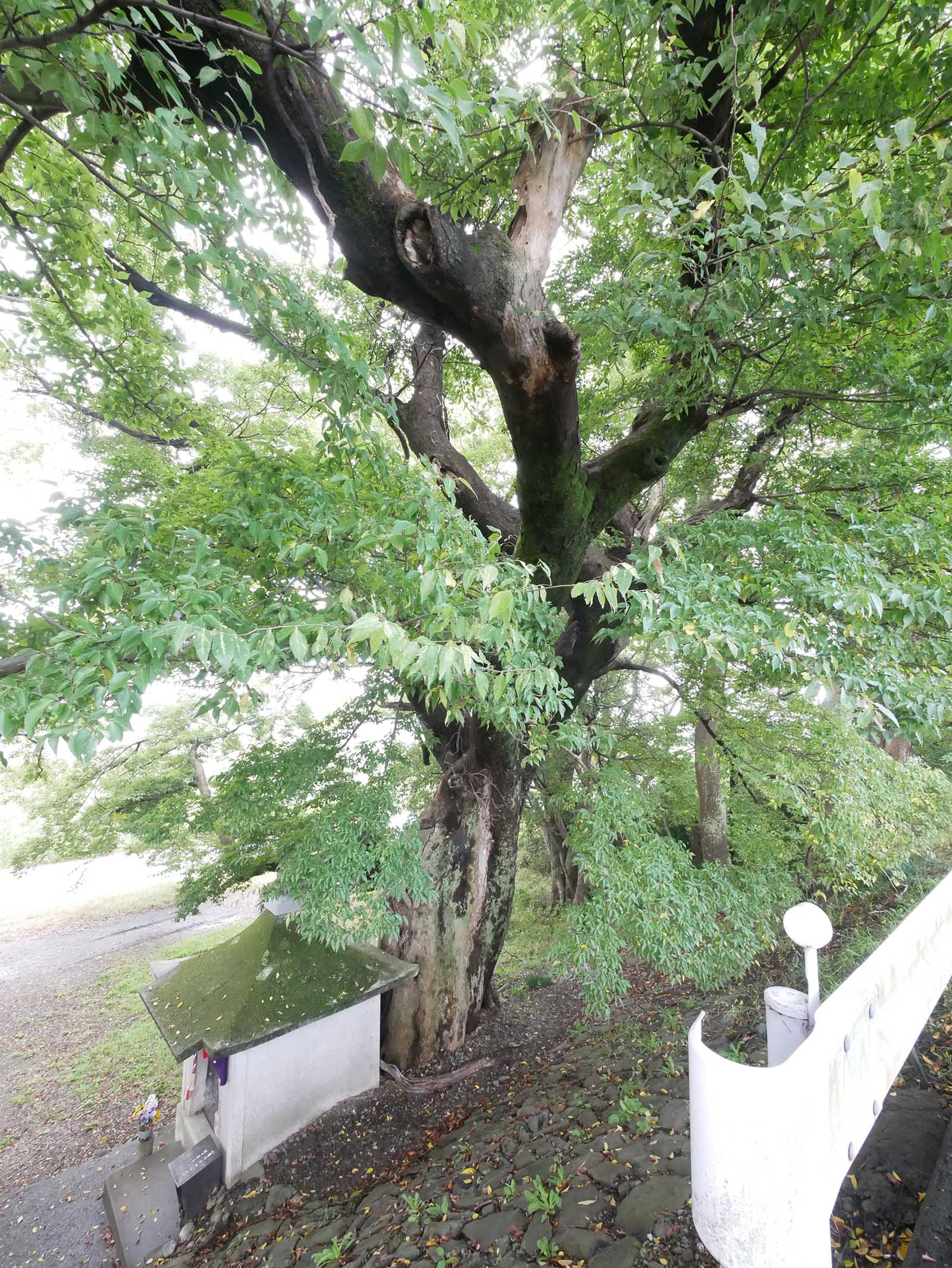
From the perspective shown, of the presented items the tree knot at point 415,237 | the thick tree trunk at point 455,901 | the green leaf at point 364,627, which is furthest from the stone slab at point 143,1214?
the tree knot at point 415,237

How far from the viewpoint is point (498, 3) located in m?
3.43

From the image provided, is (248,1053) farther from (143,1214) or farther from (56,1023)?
(56,1023)

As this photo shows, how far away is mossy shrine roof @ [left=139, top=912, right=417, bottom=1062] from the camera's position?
4.16m

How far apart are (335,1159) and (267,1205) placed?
1.81ft

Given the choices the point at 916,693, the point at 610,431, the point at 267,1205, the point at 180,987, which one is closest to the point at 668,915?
the point at 916,693

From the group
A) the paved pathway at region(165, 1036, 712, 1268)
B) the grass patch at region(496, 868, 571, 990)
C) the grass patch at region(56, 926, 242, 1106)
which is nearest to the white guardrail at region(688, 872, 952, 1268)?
the paved pathway at region(165, 1036, 712, 1268)

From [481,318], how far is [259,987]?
5.31 metres

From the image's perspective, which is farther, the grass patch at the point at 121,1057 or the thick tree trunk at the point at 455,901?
the grass patch at the point at 121,1057

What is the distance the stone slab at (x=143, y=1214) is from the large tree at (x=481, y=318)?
2.72 m

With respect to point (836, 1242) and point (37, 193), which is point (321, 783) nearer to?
point (836, 1242)

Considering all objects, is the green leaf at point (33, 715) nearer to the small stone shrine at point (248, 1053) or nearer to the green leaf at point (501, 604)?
the green leaf at point (501, 604)

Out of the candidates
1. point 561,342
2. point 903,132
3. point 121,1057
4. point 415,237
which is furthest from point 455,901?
point 121,1057

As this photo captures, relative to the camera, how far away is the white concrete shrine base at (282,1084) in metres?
4.46

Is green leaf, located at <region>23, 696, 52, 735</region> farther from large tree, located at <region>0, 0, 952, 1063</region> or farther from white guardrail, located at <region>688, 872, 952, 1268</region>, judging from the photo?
white guardrail, located at <region>688, 872, 952, 1268</region>
